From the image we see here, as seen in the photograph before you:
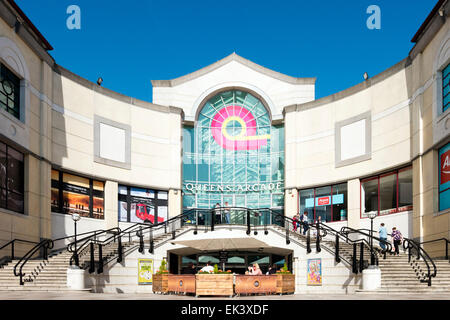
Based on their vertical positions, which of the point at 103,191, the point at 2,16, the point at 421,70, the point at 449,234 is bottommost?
the point at 449,234

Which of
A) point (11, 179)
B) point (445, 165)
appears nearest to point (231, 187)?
point (11, 179)

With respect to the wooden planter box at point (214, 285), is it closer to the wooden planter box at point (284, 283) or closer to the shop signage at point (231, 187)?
the wooden planter box at point (284, 283)

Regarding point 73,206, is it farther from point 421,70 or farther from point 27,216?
point 421,70

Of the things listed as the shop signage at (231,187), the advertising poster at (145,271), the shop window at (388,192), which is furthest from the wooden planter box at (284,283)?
the shop signage at (231,187)

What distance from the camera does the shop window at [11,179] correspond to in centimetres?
2341

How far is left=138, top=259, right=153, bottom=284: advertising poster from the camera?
1004 inches

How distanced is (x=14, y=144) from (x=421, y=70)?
19.4 metres

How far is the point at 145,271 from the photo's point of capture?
2583 centimetres

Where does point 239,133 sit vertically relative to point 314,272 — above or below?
above

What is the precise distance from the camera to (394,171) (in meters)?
28.7

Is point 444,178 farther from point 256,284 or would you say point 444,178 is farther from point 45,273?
point 45,273

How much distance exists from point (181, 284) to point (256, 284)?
8.95ft

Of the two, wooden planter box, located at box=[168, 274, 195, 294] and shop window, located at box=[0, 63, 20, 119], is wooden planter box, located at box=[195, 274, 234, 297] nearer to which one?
wooden planter box, located at box=[168, 274, 195, 294]
